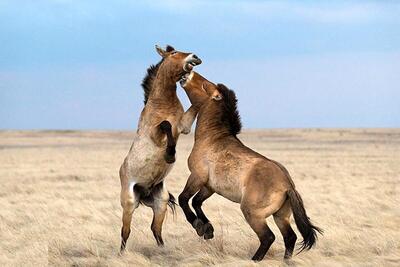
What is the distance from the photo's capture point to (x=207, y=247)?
8.53 metres

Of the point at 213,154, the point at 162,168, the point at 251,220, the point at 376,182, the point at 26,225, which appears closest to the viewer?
the point at 251,220

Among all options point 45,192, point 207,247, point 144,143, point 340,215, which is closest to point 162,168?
point 144,143

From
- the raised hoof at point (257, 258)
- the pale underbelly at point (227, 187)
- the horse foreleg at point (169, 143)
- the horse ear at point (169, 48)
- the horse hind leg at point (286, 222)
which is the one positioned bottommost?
the raised hoof at point (257, 258)

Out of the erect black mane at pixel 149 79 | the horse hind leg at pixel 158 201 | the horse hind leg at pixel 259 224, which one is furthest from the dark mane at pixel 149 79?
the horse hind leg at pixel 259 224

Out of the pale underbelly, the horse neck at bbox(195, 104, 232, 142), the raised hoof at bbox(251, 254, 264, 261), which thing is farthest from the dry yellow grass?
the horse neck at bbox(195, 104, 232, 142)

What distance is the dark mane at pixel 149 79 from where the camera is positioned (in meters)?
8.95

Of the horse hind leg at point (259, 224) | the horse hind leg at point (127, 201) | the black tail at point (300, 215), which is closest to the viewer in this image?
the horse hind leg at point (259, 224)

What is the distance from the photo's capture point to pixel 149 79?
903cm

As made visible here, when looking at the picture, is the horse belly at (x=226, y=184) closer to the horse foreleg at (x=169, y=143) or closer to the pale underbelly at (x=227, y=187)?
the pale underbelly at (x=227, y=187)

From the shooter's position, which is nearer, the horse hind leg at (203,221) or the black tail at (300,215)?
the black tail at (300,215)

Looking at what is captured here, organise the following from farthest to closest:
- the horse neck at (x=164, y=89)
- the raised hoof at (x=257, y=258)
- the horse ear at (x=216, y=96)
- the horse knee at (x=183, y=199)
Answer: the horse neck at (x=164, y=89), the horse ear at (x=216, y=96), the horse knee at (x=183, y=199), the raised hoof at (x=257, y=258)

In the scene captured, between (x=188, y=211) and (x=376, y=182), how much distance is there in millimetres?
12448

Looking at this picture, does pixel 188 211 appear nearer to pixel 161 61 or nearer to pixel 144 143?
pixel 144 143

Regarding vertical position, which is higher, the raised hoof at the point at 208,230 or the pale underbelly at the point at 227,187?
the pale underbelly at the point at 227,187
